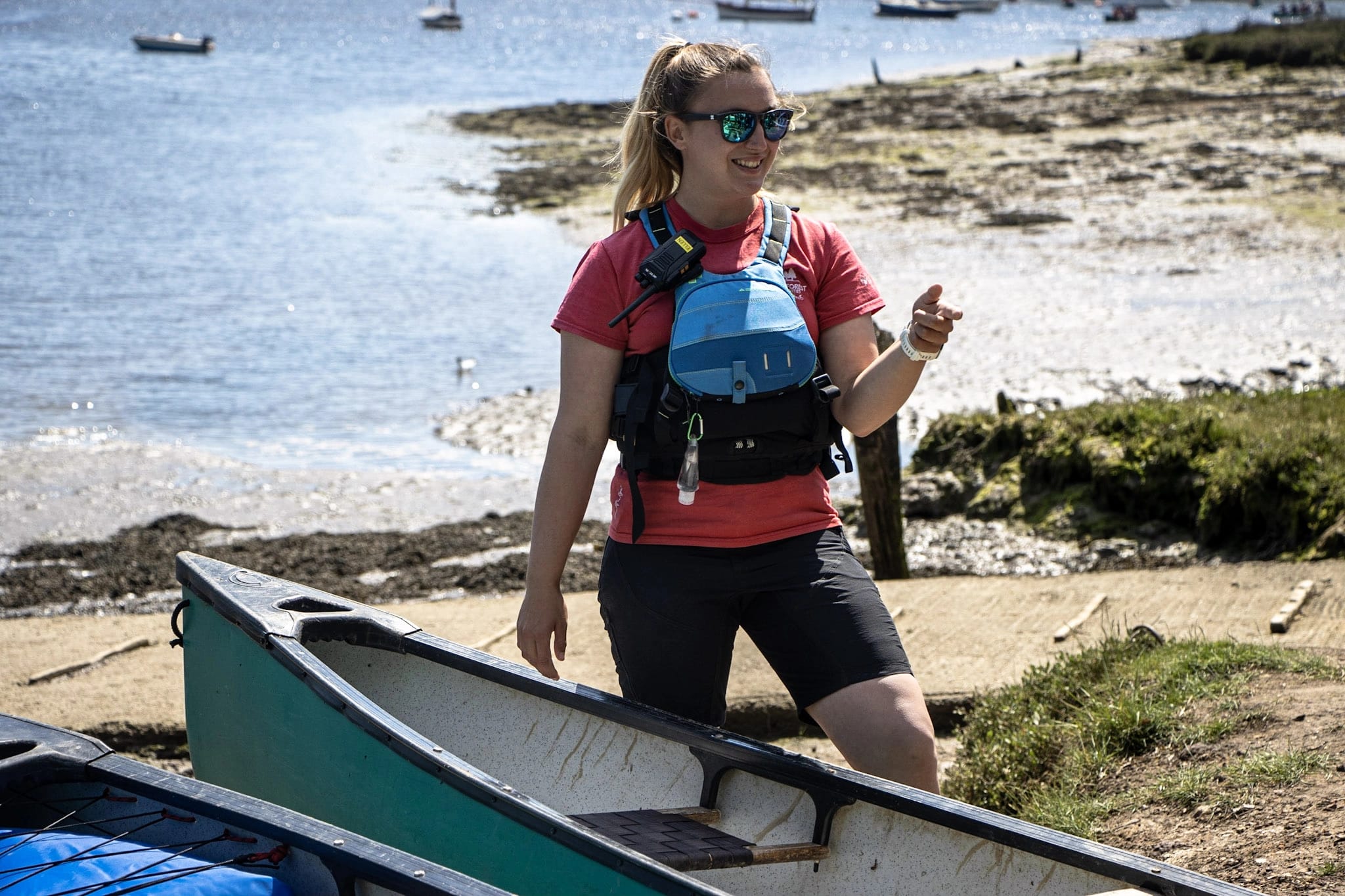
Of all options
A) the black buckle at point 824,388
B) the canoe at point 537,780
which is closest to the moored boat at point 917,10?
the canoe at point 537,780

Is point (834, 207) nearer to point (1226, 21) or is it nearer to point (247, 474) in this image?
point (247, 474)

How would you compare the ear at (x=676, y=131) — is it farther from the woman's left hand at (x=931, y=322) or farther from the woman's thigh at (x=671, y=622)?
the woman's thigh at (x=671, y=622)

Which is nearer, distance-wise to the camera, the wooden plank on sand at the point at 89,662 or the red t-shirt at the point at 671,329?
the red t-shirt at the point at 671,329

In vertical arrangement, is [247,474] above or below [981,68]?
below

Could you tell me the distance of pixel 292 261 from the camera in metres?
19.3

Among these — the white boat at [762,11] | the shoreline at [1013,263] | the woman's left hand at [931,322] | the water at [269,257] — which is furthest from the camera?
the white boat at [762,11]

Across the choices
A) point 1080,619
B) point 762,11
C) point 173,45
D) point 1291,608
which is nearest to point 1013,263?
point 1080,619

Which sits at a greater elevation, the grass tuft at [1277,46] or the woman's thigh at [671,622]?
the grass tuft at [1277,46]

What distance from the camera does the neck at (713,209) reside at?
3248 millimetres

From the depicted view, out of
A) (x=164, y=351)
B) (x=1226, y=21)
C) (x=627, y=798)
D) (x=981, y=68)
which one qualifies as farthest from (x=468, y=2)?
(x=627, y=798)

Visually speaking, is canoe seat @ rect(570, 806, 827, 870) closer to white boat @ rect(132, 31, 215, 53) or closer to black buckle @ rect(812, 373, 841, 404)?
black buckle @ rect(812, 373, 841, 404)

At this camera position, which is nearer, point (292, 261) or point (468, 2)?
point (292, 261)

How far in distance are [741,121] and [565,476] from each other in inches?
36.1

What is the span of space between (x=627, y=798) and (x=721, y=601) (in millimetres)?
778
